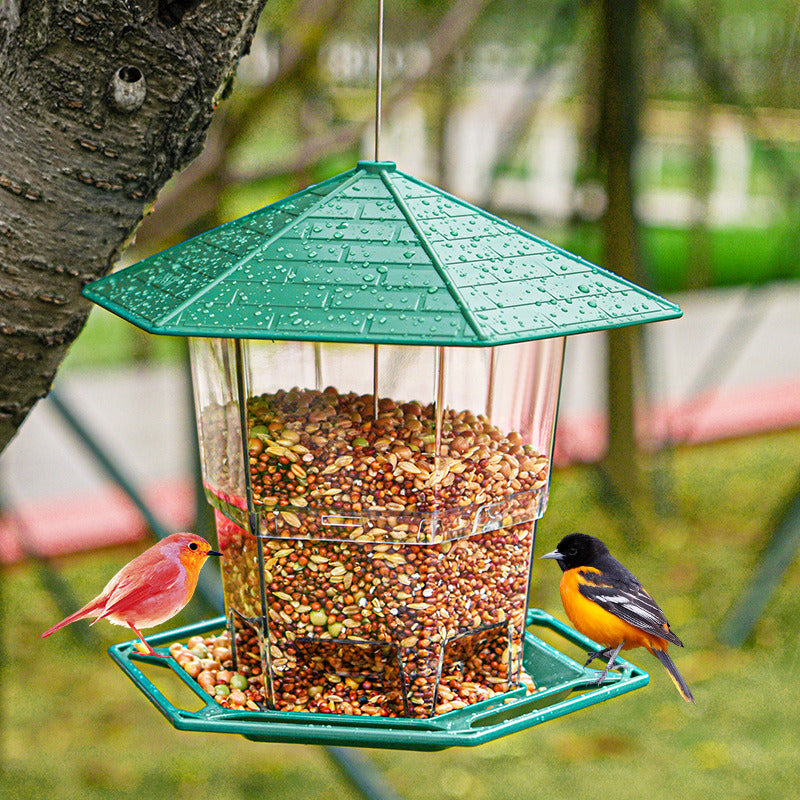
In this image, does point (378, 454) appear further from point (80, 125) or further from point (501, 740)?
point (501, 740)

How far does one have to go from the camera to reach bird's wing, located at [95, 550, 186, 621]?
2.32 meters

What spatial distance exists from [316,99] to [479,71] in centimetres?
347

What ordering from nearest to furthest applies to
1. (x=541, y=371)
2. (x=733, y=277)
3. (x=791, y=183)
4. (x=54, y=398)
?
(x=541, y=371)
(x=54, y=398)
(x=791, y=183)
(x=733, y=277)

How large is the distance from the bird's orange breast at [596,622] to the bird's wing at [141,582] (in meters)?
1.02

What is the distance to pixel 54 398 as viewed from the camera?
416 centimetres

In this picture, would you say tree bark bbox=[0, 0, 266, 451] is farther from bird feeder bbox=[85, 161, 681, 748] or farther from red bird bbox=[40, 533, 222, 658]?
red bird bbox=[40, 533, 222, 658]

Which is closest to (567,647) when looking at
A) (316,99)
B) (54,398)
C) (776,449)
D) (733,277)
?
(54,398)

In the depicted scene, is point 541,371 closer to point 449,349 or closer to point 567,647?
point 449,349

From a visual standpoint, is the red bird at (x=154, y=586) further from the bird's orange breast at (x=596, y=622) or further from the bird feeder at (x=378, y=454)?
the bird's orange breast at (x=596, y=622)

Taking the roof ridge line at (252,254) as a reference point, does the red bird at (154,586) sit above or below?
below

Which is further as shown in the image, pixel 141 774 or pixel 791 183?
pixel 791 183

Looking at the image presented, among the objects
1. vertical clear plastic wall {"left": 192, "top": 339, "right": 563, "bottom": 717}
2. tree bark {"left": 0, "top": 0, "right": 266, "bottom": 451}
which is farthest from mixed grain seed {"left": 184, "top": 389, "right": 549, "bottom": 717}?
tree bark {"left": 0, "top": 0, "right": 266, "bottom": 451}

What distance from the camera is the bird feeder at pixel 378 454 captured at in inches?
76.0

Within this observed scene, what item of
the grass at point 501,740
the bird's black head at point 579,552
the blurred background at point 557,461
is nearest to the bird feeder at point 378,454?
the bird's black head at point 579,552
